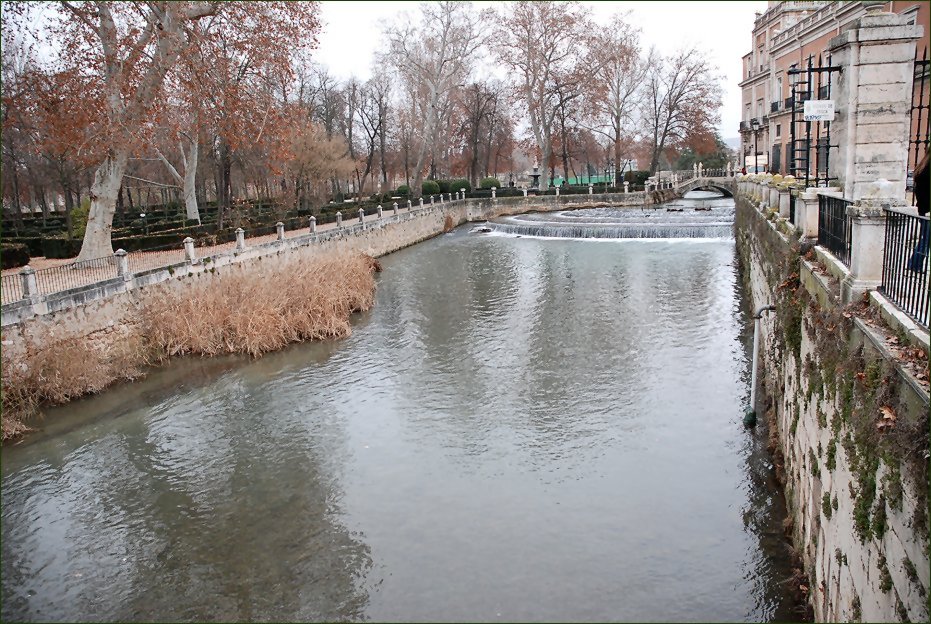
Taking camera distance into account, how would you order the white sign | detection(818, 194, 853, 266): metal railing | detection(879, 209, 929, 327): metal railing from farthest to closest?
the white sign, detection(818, 194, 853, 266): metal railing, detection(879, 209, 929, 327): metal railing

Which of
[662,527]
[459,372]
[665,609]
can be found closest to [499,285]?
[459,372]

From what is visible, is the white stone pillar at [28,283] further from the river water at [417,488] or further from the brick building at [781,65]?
the brick building at [781,65]

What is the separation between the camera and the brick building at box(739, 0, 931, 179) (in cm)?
2917

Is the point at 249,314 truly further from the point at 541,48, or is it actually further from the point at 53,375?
the point at 541,48

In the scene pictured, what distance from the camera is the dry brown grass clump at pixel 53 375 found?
11.9m

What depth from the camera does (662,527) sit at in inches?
312

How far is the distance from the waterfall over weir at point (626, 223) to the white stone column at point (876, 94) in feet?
68.1

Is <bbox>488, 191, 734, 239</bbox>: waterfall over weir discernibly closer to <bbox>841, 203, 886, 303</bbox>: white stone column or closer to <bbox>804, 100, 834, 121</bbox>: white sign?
<bbox>804, 100, 834, 121</bbox>: white sign

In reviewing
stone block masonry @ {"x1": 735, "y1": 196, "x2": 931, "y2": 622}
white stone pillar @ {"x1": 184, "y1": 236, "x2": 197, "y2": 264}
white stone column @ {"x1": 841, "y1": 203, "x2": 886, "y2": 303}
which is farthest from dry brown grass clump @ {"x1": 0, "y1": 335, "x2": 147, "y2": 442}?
white stone column @ {"x1": 841, "y1": 203, "x2": 886, "y2": 303}

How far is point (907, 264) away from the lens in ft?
17.9

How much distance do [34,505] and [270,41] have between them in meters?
15.2

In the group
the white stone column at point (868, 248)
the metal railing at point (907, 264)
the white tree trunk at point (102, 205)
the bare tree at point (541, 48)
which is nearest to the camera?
the metal railing at point (907, 264)

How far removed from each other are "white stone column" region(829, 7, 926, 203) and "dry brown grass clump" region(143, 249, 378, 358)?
11.6 metres

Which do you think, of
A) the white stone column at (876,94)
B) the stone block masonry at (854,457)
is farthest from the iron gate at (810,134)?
the stone block masonry at (854,457)
